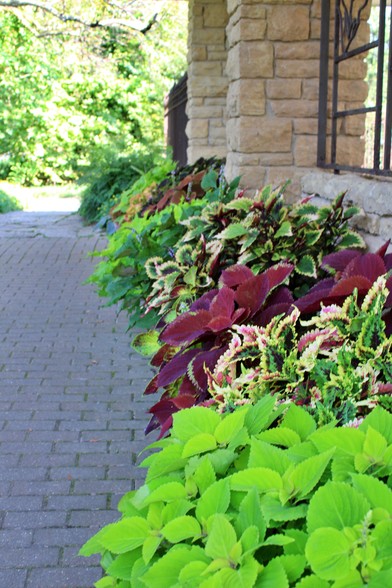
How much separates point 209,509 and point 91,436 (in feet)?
7.49

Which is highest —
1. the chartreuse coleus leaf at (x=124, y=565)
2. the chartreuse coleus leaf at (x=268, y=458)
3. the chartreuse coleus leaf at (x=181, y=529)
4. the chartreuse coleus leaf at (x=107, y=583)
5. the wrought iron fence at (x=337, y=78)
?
the wrought iron fence at (x=337, y=78)

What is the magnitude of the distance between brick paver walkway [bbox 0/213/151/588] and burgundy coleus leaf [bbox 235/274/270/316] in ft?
3.37

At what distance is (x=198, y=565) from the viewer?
1.22 meters

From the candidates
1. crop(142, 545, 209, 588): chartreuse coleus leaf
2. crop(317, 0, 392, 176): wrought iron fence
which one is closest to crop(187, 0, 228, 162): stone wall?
crop(317, 0, 392, 176): wrought iron fence

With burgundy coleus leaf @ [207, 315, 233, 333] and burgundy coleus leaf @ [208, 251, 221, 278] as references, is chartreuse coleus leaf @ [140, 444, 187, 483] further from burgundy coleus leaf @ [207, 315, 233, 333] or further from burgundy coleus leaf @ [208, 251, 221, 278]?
burgundy coleus leaf @ [208, 251, 221, 278]

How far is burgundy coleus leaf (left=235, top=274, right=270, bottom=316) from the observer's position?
2.44 m

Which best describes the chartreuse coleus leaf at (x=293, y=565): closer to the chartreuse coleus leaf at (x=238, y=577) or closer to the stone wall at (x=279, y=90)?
the chartreuse coleus leaf at (x=238, y=577)

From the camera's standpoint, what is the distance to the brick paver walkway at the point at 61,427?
2.57m

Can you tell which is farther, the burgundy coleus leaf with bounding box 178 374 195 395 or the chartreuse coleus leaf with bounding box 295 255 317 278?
the chartreuse coleus leaf with bounding box 295 255 317 278

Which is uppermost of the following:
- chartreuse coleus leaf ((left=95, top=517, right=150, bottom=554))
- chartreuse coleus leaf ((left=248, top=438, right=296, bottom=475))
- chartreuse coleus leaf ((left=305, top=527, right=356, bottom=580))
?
chartreuse coleus leaf ((left=248, top=438, right=296, bottom=475))

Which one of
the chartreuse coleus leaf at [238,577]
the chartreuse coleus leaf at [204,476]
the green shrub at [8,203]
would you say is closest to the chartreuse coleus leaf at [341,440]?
the chartreuse coleus leaf at [204,476]

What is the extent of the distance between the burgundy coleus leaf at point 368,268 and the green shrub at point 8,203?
522 inches

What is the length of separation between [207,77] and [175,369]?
20.8 ft

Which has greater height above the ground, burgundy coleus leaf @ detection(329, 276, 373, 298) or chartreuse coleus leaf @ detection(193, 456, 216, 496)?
burgundy coleus leaf @ detection(329, 276, 373, 298)
